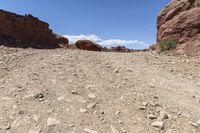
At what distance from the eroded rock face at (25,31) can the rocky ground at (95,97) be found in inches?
286

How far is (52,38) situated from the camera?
779 inches

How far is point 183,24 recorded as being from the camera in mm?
16500

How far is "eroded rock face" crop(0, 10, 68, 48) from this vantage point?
636 inches

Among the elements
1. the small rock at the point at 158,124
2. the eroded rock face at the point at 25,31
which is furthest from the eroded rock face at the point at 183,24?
the small rock at the point at 158,124

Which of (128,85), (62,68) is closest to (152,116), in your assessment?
(128,85)

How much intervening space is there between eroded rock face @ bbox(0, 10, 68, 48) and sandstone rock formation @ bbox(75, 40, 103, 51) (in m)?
3.40

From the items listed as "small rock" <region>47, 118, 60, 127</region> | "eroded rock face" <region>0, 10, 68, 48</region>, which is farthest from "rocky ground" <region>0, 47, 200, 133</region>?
"eroded rock face" <region>0, 10, 68, 48</region>

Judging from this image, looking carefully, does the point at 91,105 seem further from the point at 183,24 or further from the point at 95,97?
the point at 183,24

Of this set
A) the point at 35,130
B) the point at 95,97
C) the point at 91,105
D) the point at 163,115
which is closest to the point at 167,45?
the point at 95,97

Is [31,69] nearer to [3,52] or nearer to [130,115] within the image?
[3,52]

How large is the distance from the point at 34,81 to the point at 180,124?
3.95 m

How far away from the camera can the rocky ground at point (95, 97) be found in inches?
192

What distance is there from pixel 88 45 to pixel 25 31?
668 cm

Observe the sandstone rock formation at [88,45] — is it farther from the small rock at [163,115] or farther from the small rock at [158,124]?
the small rock at [158,124]
